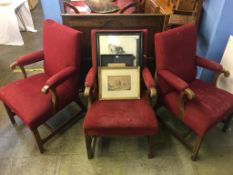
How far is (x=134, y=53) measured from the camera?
5.88 feet

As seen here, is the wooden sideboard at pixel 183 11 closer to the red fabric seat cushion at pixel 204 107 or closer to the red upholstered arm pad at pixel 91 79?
the red fabric seat cushion at pixel 204 107

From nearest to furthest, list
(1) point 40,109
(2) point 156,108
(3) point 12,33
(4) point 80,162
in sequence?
(1) point 40,109 < (4) point 80,162 < (2) point 156,108 < (3) point 12,33

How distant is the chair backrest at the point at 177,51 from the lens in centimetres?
168

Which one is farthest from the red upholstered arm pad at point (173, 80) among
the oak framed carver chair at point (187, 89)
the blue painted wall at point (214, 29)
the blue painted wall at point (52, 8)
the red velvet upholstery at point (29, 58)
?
the blue painted wall at point (52, 8)

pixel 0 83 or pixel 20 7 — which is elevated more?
pixel 20 7

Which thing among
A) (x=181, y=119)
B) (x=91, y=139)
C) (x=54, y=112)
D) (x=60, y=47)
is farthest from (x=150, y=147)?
(x=60, y=47)

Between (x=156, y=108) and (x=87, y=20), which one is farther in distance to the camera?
(x=156, y=108)

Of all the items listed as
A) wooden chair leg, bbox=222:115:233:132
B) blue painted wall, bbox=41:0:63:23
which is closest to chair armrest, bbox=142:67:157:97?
wooden chair leg, bbox=222:115:233:132

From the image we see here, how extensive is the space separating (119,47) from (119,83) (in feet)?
1.01

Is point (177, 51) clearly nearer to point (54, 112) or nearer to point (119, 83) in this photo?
point (119, 83)

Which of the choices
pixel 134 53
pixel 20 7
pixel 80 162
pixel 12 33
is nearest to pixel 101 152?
pixel 80 162

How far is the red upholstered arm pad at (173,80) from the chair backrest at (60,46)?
716mm

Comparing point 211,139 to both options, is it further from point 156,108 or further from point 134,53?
point 134,53

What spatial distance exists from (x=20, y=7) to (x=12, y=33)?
553 mm
